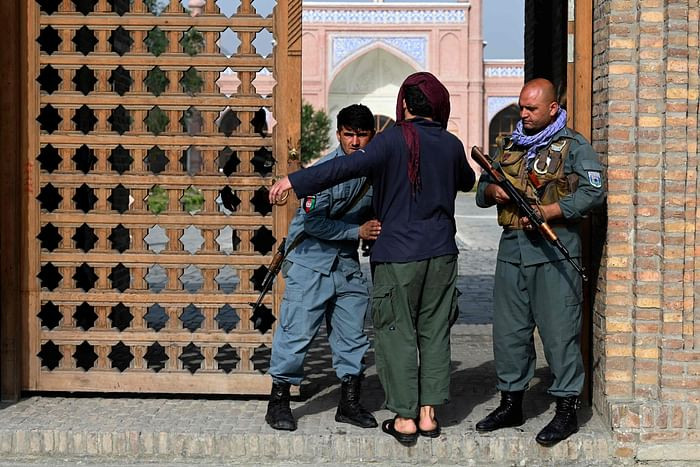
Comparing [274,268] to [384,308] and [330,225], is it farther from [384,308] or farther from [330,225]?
[384,308]

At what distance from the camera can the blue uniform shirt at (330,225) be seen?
17.1ft

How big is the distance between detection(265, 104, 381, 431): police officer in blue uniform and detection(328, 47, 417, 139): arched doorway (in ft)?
131

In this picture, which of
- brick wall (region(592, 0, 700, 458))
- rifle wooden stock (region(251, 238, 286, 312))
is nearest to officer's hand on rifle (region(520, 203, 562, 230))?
brick wall (region(592, 0, 700, 458))

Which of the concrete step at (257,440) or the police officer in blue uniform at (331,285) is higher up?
the police officer in blue uniform at (331,285)

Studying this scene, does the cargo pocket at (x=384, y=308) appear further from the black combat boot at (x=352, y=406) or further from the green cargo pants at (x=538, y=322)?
the green cargo pants at (x=538, y=322)

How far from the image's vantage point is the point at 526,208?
4.95 metres

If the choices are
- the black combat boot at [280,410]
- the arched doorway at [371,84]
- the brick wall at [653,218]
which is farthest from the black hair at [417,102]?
the arched doorway at [371,84]

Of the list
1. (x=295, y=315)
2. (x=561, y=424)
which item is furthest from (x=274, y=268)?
(x=561, y=424)

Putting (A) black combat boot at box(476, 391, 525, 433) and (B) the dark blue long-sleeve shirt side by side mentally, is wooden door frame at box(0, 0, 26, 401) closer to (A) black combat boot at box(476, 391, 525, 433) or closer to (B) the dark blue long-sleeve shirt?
(B) the dark blue long-sleeve shirt

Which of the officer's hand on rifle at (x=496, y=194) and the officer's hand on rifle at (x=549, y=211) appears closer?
the officer's hand on rifle at (x=549, y=211)

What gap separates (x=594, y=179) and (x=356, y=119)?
1.17 meters

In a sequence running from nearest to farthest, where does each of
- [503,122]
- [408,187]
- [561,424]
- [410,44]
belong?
[408,187] → [561,424] → [410,44] → [503,122]

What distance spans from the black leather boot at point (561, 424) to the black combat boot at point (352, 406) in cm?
84

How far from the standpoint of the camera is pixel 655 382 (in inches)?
205
